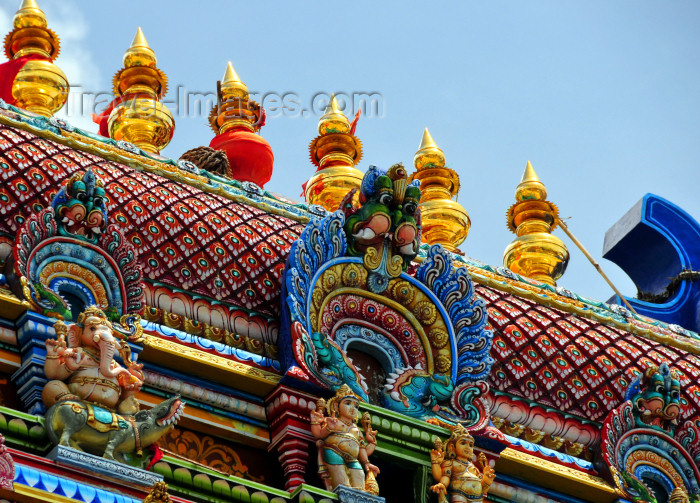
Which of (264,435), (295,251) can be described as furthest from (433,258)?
(264,435)

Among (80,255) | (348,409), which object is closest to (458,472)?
(348,409)

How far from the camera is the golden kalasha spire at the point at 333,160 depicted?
74.3ft

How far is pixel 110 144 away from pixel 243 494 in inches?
191

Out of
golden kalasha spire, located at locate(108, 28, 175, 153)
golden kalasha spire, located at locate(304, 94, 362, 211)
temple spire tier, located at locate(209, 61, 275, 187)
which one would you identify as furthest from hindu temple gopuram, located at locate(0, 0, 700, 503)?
golden kalasha spire, located at locate(304, 94, 362, 211)

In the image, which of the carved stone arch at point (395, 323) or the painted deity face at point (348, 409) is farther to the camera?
the carved stone arch at point (395, 323)

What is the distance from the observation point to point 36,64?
21.7 meters

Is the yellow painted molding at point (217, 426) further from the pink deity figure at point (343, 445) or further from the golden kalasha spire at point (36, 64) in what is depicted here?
the golden kalasha spire at point (36, 64)

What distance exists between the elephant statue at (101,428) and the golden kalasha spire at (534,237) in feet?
29.9

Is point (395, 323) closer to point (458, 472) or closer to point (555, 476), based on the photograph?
point (458, 472)

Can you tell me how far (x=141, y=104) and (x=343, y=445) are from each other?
7021 mm

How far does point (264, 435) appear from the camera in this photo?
16750 mm

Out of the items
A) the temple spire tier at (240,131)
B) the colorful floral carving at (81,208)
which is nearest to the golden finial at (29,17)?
the temple spire tier at (240,131)

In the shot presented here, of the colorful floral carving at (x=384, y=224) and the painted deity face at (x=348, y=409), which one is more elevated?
the colorful floral carving at (x=384, y=224)

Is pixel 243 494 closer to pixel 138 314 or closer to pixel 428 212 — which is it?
pixel 138 314
